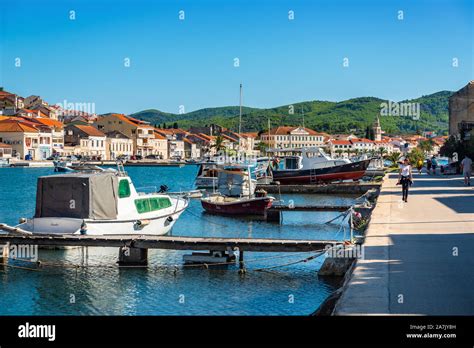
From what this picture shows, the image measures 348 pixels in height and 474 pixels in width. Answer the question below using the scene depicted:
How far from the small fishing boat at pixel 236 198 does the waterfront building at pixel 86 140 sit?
111 m

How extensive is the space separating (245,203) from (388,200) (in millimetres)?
10455

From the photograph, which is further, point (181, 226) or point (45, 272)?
point (181, 226)

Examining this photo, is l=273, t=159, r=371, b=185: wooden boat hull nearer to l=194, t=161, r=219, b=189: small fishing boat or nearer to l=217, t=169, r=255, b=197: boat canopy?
l=194, t=161, r=219, b=189: small fishing boat

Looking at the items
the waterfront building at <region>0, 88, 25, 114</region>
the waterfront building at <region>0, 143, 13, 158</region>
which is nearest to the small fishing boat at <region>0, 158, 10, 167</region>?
the waterfront building at <region>0, 143, 13, 158</region>

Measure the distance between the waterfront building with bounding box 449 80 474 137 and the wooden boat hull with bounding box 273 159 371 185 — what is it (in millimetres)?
13492

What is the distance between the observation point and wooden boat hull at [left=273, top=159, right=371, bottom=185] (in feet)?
227

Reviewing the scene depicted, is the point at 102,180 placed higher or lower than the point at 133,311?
higher

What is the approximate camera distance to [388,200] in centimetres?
3281

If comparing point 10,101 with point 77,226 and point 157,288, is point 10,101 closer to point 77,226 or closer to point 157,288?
point 77,226

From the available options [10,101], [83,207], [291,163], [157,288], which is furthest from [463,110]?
[10,101]

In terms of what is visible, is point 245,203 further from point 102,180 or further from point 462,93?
point 462,93

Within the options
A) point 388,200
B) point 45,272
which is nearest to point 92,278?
point 45,272
